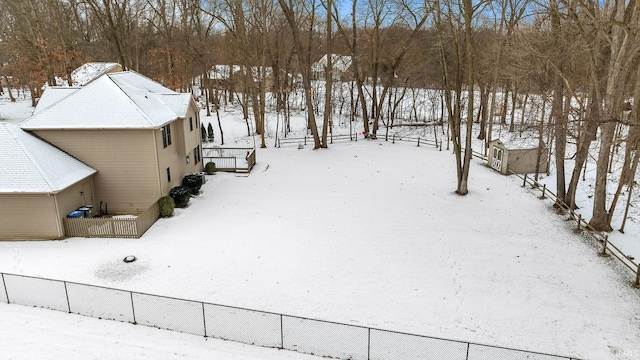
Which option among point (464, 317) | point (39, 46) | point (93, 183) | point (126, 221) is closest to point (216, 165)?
point (93, 183)

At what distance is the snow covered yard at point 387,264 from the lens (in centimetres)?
1355

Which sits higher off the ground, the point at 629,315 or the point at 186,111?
the point at 186,111

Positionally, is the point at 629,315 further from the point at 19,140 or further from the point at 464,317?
the point at 19,140

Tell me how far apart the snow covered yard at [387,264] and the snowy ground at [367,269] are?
60mm

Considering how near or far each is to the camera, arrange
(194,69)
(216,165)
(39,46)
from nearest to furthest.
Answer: (216,165), (39,46), (194,69)

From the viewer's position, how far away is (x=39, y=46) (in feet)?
109

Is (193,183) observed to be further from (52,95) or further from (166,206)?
(52,95)

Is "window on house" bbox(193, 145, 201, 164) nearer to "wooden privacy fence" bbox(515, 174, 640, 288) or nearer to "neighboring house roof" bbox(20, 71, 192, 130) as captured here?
"neighboring house roof" bbox(20, 71, 192, 130)

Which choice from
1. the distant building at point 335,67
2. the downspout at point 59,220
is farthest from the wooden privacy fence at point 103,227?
the distant building at point 335,67

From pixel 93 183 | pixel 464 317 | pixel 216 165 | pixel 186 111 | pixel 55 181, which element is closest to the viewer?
pixel 464 317

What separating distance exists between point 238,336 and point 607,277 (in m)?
14.0

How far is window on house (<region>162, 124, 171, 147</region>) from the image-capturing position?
23195mm

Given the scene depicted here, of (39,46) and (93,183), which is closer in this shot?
(93,183)

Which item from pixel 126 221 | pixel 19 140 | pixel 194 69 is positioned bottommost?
pixel 126 221
